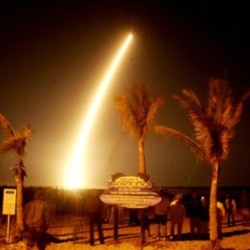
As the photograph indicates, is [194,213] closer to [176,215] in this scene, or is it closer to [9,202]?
[176,215]

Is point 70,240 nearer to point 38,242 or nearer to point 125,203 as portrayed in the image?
point 125,203

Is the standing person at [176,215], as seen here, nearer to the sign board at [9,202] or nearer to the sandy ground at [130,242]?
the sandy ground at [130,242]

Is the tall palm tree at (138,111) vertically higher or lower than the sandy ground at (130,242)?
higher

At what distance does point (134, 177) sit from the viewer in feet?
55.8

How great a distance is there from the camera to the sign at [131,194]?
16.7 m

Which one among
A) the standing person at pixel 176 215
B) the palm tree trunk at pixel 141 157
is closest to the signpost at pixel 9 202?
the standing person at pixel 176 215

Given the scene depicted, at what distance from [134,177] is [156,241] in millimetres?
2814

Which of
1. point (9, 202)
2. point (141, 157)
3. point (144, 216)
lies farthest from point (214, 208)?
point (9, 202)

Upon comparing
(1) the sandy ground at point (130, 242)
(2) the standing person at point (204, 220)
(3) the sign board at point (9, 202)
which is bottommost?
(1) the sandy ground at point (130, 242)

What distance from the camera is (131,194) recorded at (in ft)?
55.0

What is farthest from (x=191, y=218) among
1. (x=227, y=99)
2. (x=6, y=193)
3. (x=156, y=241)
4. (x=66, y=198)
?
(x=66, y=198)

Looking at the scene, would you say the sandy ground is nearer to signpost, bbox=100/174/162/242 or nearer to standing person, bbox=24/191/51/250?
signpost, bbox=100/174/162/242

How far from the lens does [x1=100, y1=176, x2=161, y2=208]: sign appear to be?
1669cm

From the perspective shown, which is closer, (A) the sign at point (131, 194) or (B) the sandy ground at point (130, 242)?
(A) the sign at point (131, 194)
